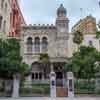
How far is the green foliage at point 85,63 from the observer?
→ 32116mm

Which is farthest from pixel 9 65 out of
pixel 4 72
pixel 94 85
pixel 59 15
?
pixel 59 15

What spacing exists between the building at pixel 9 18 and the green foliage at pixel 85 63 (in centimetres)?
1145

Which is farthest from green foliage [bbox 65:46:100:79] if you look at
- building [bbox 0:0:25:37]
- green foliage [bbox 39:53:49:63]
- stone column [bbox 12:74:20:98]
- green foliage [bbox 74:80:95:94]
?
building [bbox 0:0:25:37]

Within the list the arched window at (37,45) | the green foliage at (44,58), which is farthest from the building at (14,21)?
the green foliage at (44,58)

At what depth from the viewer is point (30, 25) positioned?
42.2 m

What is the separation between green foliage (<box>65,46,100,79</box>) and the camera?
3212 centimetres

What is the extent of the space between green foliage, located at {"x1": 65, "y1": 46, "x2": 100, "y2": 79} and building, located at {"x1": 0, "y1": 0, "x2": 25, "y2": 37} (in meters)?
11.5

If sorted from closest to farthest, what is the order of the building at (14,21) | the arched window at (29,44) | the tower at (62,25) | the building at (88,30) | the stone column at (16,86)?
the stone column at (16,86) < the arched window at (29,44) < the tower at (62,25) < the building at (88,30) < the building at (14,21)

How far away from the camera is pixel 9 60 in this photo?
27797 millimetres

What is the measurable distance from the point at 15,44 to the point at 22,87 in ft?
19.3

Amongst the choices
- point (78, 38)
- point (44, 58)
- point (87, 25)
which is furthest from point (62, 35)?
point (87, 25)

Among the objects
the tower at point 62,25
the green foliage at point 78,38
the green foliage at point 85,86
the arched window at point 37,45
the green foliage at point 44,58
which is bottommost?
the green foliage at point 85,86

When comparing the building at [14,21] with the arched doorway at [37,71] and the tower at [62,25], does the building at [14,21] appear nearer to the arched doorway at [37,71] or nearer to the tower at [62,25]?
the arched doorway at [37,71]

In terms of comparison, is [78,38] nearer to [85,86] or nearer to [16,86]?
[85,86]
